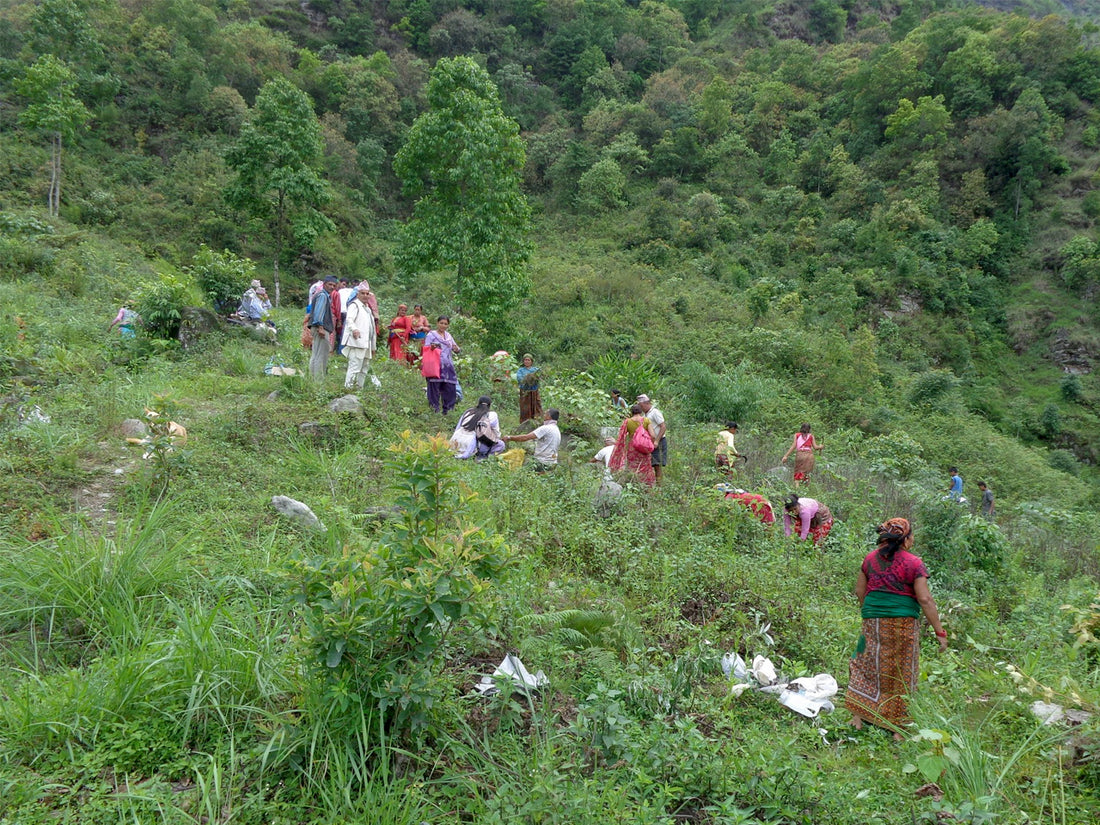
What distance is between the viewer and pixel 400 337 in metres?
10.0

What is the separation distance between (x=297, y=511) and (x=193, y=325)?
6.30m

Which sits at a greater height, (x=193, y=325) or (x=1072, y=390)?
(x=193, y=325)

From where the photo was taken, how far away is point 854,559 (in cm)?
593

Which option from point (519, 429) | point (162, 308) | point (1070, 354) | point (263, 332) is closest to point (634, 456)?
point (519, 429)

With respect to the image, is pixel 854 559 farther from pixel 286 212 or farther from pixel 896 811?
pixel 286 212

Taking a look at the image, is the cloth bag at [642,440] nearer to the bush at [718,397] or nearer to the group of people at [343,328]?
the group of people at [343,328]

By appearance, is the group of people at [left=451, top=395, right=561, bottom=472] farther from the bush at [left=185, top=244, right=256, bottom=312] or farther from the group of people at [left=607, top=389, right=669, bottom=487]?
the bush at [left=185, top=244, right=256, bottom=312]

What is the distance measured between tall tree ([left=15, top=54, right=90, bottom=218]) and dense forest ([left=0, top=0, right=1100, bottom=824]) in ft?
0.45

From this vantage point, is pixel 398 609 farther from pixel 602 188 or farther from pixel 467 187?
pixel 602 188

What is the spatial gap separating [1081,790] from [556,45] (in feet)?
147

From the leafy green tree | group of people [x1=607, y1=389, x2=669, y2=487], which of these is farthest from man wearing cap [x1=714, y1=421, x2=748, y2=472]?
the leafy green tree

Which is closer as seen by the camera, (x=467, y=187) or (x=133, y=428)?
(x=133, y=428)

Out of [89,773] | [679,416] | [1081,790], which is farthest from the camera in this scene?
[679,416]

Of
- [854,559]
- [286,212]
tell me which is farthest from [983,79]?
[854,559]
